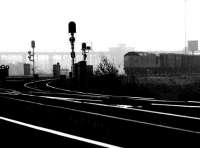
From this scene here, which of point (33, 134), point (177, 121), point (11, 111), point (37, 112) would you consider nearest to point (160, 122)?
point (177, 121)

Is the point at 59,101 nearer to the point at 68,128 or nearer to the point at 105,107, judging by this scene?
the point at 105,107

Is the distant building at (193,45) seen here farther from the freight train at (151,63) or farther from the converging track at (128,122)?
the converging track at (128,122)

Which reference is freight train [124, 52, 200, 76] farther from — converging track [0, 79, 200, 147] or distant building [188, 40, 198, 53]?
distant building [188, 40, 198, 53]

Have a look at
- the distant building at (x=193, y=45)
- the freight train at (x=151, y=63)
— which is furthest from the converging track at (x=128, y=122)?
the distant building at (x=193, y=45)

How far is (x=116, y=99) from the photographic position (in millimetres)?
11578

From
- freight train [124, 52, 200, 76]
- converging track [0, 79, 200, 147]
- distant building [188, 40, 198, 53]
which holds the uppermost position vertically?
distant building [188, 40, 198, 53]

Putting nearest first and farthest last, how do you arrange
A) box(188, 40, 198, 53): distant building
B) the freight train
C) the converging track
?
the converging track
the freight train
box(188, 40, 198, 53): distant building

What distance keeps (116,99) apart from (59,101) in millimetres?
1858

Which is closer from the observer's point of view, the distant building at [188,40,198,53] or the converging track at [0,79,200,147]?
the converging track at [0,79,200,147]

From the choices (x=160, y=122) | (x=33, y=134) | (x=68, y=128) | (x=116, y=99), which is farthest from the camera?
(x=116, y=99)

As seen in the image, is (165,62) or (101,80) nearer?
(101,80)

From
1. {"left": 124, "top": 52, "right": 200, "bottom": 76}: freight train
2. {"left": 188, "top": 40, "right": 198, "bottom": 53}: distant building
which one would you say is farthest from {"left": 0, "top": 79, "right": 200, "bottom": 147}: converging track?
{"left": 188, "top": 40, "right": 198, "bottom": 53}: distant building

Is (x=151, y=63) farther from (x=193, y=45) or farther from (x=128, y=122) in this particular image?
(x=193, y=45)

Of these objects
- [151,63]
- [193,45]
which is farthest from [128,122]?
[193,45]
